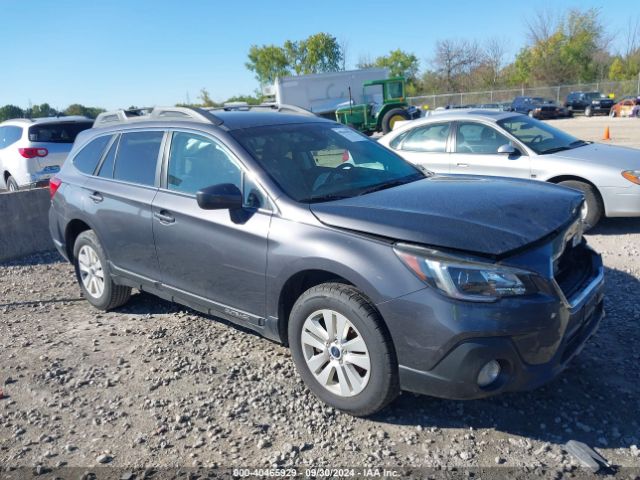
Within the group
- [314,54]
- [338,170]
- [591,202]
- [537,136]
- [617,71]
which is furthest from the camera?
[314,54]

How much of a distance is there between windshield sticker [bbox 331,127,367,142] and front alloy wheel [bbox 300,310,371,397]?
1.80 metres

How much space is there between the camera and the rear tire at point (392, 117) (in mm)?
24359

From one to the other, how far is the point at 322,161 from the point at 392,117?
21.3m

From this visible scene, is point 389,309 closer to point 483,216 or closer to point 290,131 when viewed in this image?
point 483,216

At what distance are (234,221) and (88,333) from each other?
207 centimetres

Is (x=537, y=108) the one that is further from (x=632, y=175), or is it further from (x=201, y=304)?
(x=201, y=304)

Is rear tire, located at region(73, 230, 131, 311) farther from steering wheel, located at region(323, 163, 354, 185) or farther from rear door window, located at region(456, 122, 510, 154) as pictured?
rear door window, located at region(456, 122, 510, 154)

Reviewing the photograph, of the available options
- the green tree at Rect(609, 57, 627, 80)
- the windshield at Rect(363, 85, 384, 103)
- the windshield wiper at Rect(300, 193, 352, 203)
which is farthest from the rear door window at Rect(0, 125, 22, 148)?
the green tree at Rect(609, 57, 627, 80)

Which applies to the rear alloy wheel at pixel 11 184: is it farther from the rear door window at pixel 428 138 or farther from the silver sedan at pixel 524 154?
the rear door window at pixel 428 138

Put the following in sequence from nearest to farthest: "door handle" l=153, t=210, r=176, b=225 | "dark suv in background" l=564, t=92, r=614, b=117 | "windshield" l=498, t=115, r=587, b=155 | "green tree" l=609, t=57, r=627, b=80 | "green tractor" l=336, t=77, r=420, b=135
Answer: "door handle" l=153, t=210, r=176, b=225 < "windshield" l=498, t=115, r=587, b=155 < "green tractor" l=336, t=77, r=420, b=135 < "dark suv in background" l=564, t=92, r=614, b=117 < "green tree" l=609, t=57, r=627, b=80

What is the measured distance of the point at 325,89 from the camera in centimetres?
2992

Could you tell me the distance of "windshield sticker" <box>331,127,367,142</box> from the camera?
14.8 ft

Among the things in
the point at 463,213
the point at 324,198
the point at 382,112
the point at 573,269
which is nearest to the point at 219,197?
the point at 324,198

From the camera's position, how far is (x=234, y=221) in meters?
3.63
